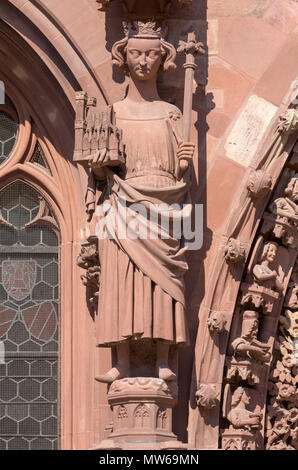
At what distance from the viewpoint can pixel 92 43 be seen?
18484mm

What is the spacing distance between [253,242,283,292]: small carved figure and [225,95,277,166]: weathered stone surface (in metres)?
0.70

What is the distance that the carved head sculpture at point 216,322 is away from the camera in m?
17.9

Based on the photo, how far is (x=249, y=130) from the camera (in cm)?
1842

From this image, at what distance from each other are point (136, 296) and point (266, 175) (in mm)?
1534

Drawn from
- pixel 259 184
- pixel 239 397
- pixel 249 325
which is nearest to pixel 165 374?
pixel 239 397

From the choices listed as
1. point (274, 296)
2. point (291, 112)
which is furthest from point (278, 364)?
point (291, 112)

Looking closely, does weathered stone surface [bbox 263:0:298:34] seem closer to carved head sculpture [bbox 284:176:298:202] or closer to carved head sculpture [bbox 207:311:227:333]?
carved head sculpture [bbox 284:176:298:202]

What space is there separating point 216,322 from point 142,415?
1.01 m

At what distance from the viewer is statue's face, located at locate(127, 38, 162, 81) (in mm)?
18156

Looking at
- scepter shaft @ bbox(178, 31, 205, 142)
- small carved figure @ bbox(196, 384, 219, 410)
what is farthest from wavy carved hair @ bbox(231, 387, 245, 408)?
scepter shaft @ bbox(178, 31, 205, 142)

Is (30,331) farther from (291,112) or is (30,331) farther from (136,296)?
(291,112)

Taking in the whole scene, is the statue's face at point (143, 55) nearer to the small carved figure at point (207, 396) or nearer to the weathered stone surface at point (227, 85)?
the weathered stone surface at point (227, 85)

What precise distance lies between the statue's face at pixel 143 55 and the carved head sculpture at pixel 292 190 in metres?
1.41

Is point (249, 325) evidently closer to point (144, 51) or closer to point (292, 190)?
point (292, 190)
